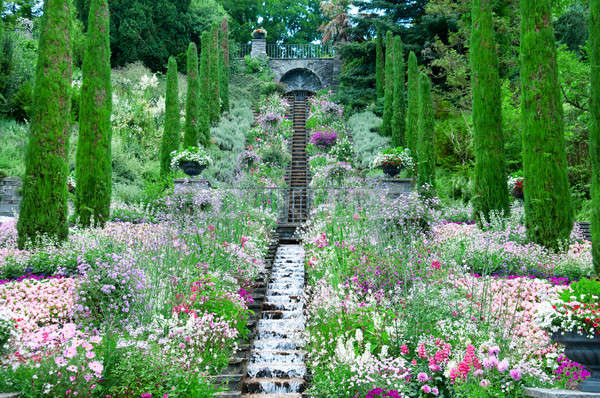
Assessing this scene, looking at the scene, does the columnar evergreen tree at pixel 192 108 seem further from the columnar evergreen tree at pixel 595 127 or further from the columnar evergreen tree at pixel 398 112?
the columnar evergreen tree at pixel 595 127

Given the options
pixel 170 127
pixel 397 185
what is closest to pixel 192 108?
pixel 170 127

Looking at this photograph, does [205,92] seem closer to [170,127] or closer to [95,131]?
[170,127]

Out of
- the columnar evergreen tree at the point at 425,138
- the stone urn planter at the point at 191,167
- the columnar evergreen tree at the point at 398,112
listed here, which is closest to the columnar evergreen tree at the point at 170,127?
the stone urn planter at the point at 191,167

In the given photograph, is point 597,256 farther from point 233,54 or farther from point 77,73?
point 233,54

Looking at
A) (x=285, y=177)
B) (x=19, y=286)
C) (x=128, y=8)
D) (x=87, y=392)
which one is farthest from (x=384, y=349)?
(x=128, y=8)

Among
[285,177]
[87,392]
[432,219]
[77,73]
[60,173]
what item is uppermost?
[77,73]

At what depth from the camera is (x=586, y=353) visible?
146 inches

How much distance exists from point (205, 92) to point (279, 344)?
1567cm

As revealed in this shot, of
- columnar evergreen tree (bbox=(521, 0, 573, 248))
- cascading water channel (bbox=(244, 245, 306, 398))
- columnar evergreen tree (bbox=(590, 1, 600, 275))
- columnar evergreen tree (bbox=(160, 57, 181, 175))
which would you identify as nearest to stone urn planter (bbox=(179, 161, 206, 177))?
columnar evergreen tree (bbox=(160, 57, 181, 175))

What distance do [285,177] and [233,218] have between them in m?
9.59

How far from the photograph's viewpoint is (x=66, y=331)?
3635 millimetres

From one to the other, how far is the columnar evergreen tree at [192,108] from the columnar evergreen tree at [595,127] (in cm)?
1289

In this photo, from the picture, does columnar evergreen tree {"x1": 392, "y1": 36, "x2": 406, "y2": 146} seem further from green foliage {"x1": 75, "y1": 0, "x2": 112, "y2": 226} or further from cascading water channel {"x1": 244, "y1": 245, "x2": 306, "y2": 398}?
cascading water channel {"x1": 244, "y1": 245, "x2": 306, "y2": 398}

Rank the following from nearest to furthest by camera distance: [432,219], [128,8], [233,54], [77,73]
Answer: [432,219] < [77,73] < [128,8] < [233,54]
